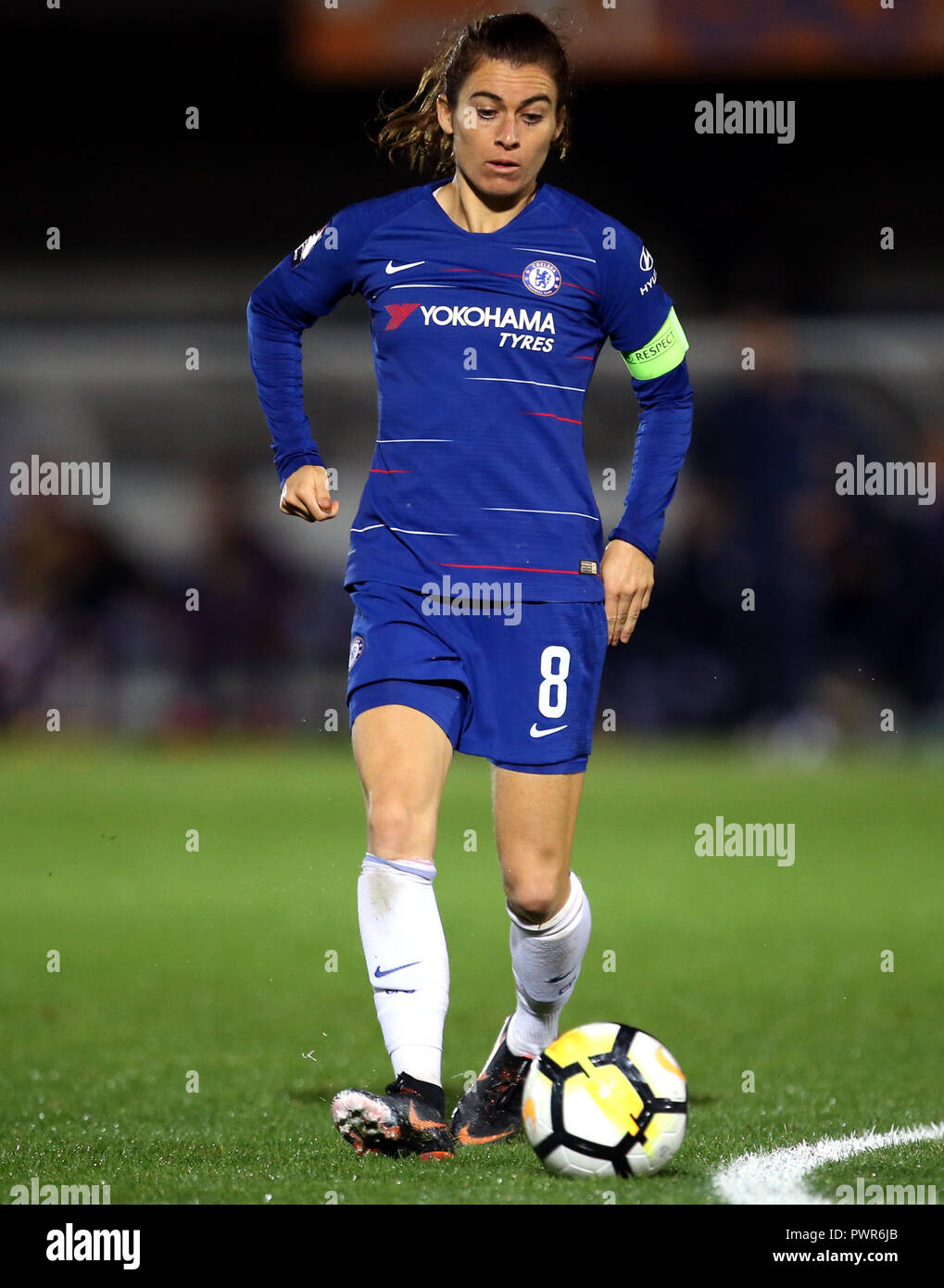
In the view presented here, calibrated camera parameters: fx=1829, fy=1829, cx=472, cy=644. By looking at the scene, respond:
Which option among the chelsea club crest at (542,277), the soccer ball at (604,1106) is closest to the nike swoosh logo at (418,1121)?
the soccer ball at (604,1106)

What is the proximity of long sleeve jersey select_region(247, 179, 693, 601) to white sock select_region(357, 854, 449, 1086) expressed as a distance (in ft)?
1.98

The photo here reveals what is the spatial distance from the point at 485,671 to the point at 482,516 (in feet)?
1.06

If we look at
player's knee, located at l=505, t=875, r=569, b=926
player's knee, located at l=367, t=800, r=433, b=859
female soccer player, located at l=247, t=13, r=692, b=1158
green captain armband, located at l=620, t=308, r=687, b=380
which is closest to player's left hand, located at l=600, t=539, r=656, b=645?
female soccer player, located at l=247, t=13, r=692, b=1158

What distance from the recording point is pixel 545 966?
407 centimetres

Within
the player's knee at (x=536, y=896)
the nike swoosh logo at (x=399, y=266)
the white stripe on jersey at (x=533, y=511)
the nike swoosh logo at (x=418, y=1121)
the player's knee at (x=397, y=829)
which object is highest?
the nike swoosh logo at (x=399, y=266)

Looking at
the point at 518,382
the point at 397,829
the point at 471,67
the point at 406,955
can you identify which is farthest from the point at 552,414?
the point at 406,955

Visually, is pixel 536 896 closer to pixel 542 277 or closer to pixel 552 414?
pixel 552 414

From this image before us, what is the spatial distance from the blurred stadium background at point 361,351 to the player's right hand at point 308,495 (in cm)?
967

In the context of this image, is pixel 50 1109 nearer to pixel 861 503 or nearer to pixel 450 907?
pixel 450 907

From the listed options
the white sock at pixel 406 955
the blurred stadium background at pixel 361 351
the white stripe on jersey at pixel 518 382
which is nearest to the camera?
the white sock at pixel 406 955

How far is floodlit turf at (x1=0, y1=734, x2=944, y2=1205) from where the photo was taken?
3729 millimetres

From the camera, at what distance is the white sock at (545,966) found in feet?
13.2

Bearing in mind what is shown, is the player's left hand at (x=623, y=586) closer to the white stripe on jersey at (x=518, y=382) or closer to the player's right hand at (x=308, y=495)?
the white stripe on jersey at (x=518, y=382)

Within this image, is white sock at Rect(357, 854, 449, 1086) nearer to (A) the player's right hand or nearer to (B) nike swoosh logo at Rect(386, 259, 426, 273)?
(A) the player's right hand
